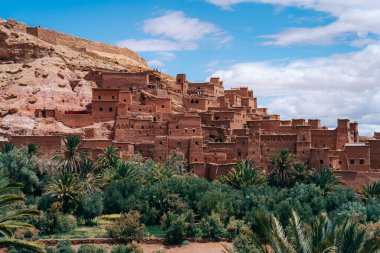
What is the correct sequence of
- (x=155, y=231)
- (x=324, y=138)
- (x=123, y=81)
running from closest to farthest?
(x=155, y=231)
(x=324, y=138)
(x=123, y=81)

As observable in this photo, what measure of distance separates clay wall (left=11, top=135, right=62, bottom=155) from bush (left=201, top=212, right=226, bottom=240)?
44.8 feet

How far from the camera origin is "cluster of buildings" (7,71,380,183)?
4188 cm

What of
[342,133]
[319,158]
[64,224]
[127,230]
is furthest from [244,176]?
[64,224]

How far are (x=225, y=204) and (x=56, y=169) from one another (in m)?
11.9

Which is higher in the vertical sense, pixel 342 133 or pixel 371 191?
pixel 342 133

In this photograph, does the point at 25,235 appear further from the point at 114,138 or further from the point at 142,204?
the point at 114,138

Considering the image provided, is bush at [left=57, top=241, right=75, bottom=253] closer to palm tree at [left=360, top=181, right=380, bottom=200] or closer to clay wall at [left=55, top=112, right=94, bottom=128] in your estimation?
clay wall at [left=55, top=112, right=94, bottom=128]

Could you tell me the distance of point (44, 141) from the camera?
42562 millimetres

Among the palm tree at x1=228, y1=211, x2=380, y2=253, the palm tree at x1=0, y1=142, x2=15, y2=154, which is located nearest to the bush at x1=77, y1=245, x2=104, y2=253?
the palm tree at x1=0, y1=142, x2=15, y2=154

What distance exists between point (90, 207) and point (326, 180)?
15597 mm

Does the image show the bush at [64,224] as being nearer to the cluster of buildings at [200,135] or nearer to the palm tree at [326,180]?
the cluster of buildings at [200,135]

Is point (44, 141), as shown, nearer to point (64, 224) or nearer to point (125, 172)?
point (125, 172)

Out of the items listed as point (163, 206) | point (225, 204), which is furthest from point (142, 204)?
point (225, 204)

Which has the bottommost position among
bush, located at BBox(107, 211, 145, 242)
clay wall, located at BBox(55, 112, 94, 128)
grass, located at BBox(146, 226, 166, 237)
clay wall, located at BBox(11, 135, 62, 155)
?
grass, located at BBox(146, 226, 166, 237)
